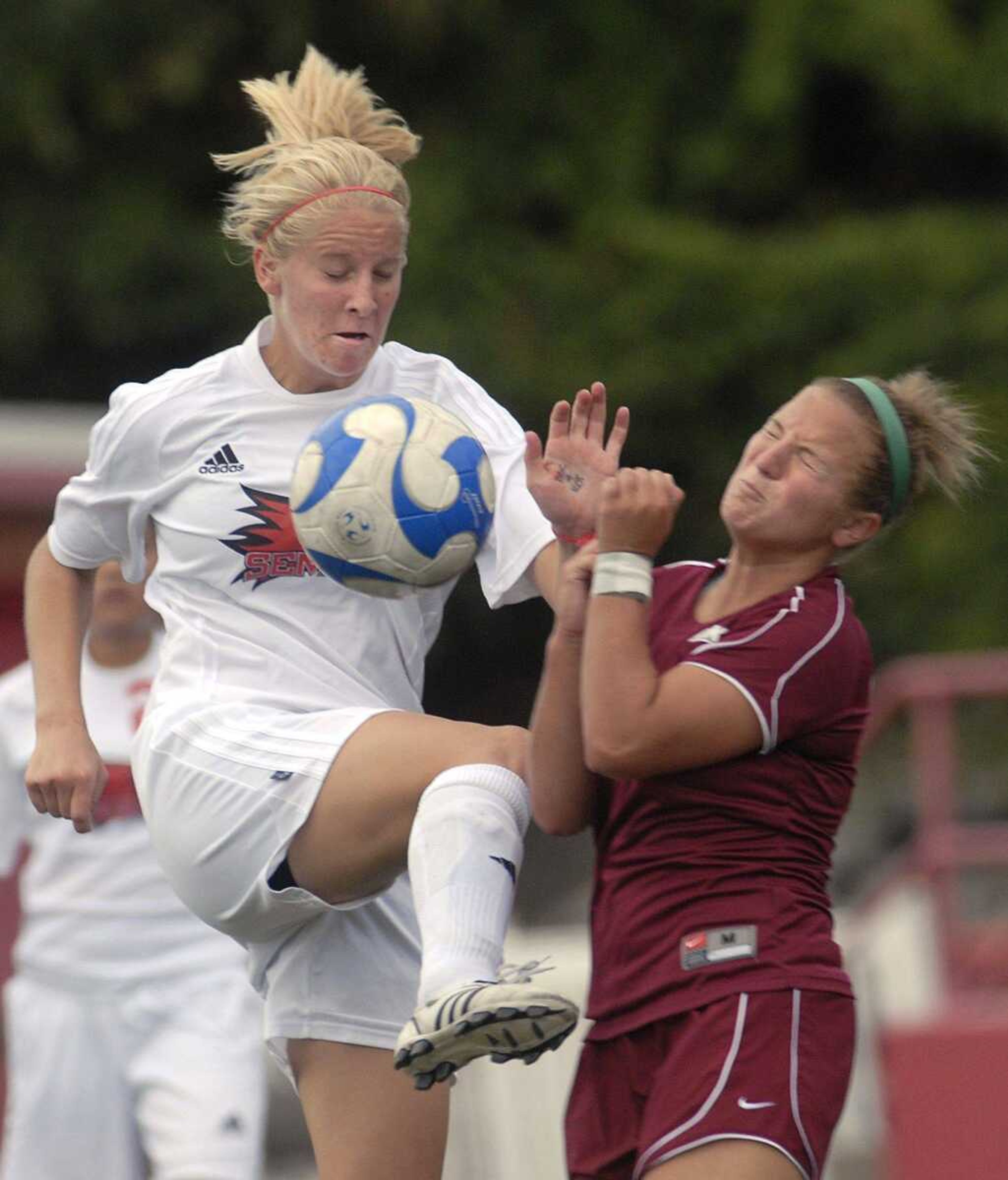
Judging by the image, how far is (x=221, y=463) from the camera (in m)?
4.11

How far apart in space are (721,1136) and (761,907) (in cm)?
34

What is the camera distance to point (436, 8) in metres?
14.6

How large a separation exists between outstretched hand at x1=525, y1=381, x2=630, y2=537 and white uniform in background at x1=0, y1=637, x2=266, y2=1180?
2715 mm

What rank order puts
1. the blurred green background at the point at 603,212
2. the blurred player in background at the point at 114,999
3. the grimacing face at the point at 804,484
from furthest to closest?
the blurred green background at the point at 603,212, the blurred player in background at the point at 114,999, the grimacing face at the point at 804,484

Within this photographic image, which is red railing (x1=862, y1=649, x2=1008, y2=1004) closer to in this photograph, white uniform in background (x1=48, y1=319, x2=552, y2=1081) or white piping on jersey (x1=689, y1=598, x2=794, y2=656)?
white uniform in background (x1=48, y1=319, x2=552, y2=1081)

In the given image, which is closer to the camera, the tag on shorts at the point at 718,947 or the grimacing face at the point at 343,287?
the tag on shorts at the point at 718,947

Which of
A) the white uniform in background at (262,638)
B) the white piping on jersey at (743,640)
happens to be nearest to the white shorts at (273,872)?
the white uniform in background at (262,638)

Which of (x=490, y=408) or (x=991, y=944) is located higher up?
(x=490, y=408)

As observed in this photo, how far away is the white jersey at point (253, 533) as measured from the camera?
13.3 feet

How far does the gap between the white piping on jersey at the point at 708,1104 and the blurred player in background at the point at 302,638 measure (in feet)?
1.30

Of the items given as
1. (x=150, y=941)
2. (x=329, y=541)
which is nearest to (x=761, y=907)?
(x=329, y=541)

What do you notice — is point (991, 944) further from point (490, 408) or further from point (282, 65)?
point (282, 65)

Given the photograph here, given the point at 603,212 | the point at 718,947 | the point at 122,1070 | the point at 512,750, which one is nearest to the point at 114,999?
the point at 122,1070

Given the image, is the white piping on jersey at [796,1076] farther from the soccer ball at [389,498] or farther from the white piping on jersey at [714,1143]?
the soccer ball at [389,498]
